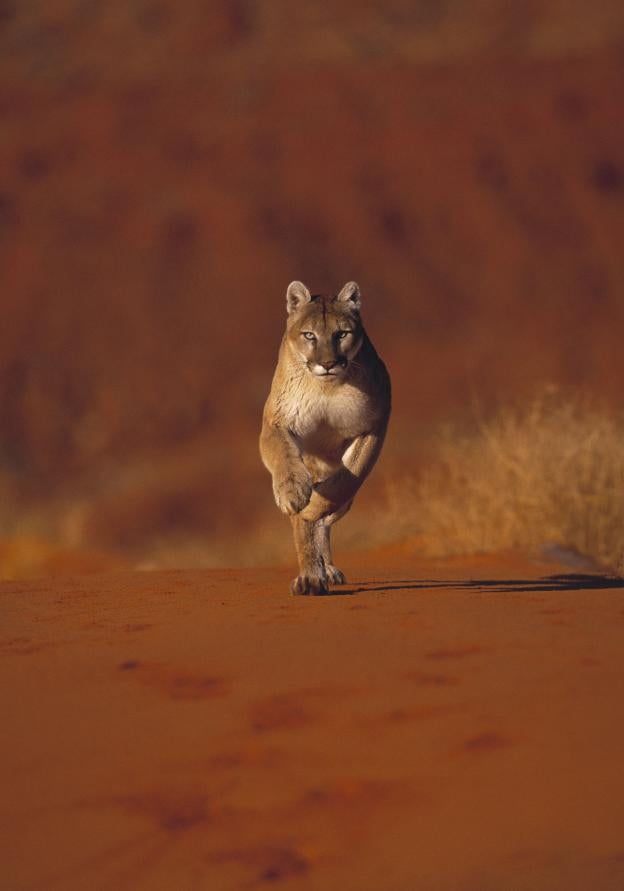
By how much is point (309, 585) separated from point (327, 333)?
4.71 ft

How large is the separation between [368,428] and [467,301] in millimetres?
27947

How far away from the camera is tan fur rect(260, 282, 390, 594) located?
7.41 m

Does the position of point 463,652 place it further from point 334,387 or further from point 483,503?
point 483,503

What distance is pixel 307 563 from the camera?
23.3ft

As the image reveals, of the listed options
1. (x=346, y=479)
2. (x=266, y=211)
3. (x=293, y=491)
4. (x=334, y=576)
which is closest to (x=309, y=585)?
(x=293, y=491)

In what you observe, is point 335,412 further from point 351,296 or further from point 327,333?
point 351,296

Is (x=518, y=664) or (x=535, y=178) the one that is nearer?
(x=518, y=664)

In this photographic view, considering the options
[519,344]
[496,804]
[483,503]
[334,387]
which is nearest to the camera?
[496,804]

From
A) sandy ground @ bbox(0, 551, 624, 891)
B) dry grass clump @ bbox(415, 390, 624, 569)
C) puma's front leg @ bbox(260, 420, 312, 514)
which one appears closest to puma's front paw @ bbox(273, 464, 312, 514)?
puma's front leg @ bbox(260, 420, 312, 514)

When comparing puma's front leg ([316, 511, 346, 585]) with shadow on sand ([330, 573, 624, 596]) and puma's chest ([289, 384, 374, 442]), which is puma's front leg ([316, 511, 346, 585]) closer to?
shadow on sand ([330, 573, 624, 596])

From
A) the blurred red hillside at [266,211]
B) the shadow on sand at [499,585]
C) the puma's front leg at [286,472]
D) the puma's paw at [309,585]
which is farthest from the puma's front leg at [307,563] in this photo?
the blurred red hillside at [266,211]

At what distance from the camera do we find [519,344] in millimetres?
33312

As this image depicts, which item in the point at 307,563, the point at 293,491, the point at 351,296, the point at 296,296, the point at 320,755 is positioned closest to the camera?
the point at 320,755

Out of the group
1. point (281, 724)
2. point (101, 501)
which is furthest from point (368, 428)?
point (101, 501)
